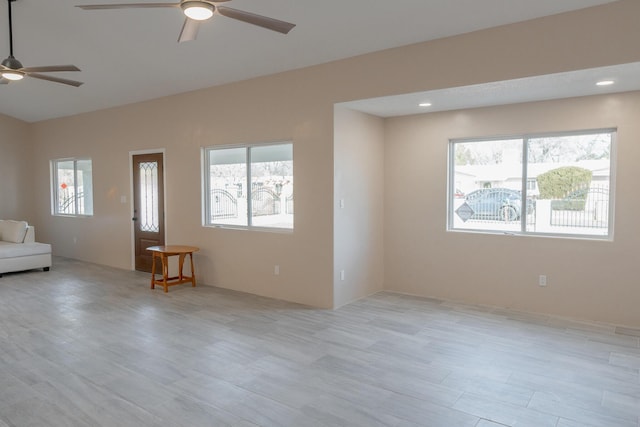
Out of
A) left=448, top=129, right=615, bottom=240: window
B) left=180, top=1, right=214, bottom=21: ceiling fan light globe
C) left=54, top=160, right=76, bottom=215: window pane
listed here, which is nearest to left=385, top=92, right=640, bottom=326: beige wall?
left=448, top=129, right=615, bottom=240: window

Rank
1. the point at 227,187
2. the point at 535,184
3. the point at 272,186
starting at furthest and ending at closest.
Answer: the point at 227,187 < the point at 272,186 < the point at 535,184

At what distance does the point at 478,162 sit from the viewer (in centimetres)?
532

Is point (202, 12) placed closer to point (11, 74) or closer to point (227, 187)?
point (11, 74)

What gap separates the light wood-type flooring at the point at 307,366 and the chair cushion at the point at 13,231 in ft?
7.94

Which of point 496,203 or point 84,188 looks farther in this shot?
point 84,188

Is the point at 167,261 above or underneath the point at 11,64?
underneath

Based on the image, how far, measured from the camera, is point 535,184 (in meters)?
4.96

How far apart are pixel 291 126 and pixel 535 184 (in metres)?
2.96

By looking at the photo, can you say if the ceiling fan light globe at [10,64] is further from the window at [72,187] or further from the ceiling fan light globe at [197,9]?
the window at [72,187]

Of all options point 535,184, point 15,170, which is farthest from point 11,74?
point 15,170

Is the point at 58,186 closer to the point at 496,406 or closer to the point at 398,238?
the point at 398,238

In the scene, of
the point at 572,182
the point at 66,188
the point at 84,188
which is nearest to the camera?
the point at 572,182

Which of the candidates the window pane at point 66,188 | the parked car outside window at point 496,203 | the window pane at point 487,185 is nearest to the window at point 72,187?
the window pane at point 66,188

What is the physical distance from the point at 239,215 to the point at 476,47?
3.67 metres
